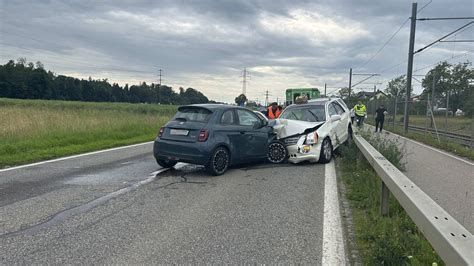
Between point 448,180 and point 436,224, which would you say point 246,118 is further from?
point 436,224

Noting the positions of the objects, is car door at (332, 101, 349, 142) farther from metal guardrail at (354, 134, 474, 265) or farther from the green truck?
the green truck

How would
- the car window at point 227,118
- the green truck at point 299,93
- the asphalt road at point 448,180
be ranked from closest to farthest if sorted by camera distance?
the asphalt road at point 448,180
the car window at point 227,118
the green truck at point 299,93

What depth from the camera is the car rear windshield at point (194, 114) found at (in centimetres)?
813

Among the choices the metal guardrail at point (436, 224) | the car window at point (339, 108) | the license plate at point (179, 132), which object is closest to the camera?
the metal guardrail at point (436, 224)

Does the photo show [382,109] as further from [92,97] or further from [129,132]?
[92,97]

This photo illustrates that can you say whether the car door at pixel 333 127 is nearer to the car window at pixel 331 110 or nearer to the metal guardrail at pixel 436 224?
the car window at pixel 331 110

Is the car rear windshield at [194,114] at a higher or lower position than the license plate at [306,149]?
higher

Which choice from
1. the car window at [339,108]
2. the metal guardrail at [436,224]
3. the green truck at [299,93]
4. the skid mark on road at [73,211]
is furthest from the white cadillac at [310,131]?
the green truck at [299,93]

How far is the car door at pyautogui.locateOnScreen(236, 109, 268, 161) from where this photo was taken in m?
8.64

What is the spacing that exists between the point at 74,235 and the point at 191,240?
4.52ft

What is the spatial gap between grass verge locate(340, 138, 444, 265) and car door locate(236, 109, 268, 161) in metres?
2.44

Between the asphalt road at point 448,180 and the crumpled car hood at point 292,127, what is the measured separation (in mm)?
2383

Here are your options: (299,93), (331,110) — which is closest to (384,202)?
(331,110)

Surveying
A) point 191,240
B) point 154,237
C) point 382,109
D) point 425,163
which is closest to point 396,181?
point 191,240
